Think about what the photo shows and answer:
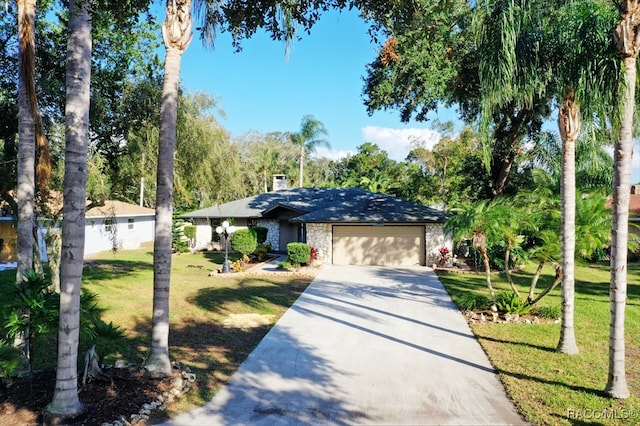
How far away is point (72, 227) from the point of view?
4859mm

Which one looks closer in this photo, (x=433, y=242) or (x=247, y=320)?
(x=247, y=320)

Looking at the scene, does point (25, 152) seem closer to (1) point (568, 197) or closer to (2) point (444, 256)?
(1) point (568, 197)

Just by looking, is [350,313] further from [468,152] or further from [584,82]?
[468,152]

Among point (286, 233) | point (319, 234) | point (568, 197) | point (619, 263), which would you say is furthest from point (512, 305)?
point (286, 233)

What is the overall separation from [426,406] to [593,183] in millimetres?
17614

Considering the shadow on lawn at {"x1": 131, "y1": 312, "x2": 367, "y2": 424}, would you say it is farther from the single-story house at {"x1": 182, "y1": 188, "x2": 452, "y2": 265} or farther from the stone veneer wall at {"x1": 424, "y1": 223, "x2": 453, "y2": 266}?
the stone veneer wall at {"x1": 424, "y1": 223, "x2": 453, "y2": 266}

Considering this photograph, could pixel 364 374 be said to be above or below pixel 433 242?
below

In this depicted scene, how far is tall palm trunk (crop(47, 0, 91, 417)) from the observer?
4848 millimetres

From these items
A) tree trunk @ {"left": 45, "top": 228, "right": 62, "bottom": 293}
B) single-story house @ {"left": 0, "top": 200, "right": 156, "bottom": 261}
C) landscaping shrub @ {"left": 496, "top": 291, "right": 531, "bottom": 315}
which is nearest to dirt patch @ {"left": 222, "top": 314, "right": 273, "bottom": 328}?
tree trunk @ {"left": 45, "top": 228, "right": 62, "bottom": 293}

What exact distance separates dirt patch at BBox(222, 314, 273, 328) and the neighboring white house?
663 inches

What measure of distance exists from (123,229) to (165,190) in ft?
82.4

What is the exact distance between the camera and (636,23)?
5.73 m

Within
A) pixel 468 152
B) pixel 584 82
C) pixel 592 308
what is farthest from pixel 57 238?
pixel 468 152

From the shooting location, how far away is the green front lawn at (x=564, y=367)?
538cm
